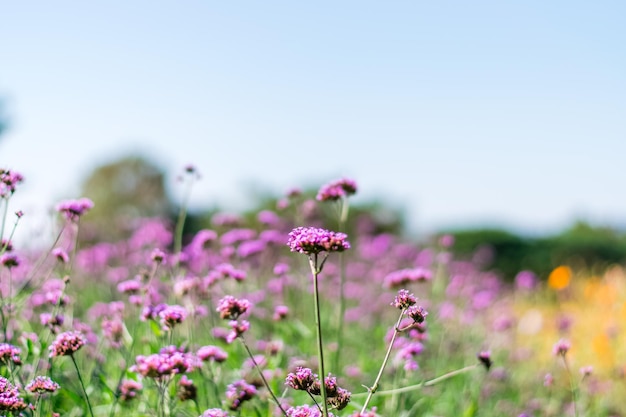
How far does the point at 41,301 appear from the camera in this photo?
4133mm

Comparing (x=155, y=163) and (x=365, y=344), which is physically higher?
(x=365, y=344)

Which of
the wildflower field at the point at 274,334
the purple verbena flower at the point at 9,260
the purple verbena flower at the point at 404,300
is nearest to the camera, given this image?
the purple verbena flower at the point at 404,300

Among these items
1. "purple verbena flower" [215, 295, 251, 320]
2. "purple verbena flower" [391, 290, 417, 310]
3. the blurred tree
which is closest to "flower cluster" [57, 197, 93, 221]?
"purple verbena flower" [215, 295, 251, 320]

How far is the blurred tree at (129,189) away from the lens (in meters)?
20.2

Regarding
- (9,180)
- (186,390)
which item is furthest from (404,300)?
(9,180)

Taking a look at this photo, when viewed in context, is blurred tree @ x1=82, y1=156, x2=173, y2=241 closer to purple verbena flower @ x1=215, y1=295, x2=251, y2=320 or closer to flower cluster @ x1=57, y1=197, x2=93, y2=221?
flower cluster @ x1=57, y1=197, x2=93, y2=221

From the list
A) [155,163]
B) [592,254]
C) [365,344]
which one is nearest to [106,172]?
[155,163]

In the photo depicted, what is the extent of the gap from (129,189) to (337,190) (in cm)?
1820

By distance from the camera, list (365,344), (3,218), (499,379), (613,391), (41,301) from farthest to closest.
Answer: (613,391)
(365,344)
(499,379)
(41,301)
(3,218)

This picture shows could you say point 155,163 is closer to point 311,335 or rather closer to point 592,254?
point 592,254

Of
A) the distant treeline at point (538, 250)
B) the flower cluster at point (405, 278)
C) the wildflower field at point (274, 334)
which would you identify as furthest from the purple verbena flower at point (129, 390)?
the distant treeline at point (538, 250)

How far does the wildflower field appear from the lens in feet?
8.16

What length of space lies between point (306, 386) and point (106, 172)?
65.5 ft

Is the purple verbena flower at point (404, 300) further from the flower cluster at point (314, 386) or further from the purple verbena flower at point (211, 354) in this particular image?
the purple verbena flower at point (211, 354)
